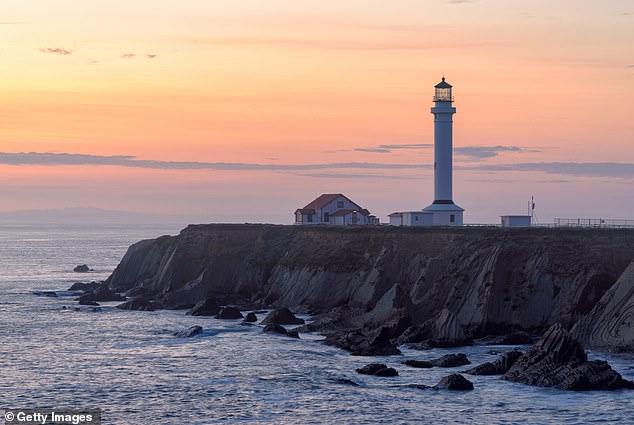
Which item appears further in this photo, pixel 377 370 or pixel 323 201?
pixel 323 201

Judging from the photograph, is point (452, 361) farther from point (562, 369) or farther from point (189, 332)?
point (189, 332)

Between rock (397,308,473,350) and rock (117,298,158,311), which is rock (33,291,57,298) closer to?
rock (117,298,158,311)

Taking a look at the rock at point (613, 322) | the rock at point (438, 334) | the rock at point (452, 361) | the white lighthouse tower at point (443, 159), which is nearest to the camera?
the rock at point (452, 361)

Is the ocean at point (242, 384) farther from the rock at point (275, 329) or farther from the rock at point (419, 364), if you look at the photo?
the rock at point (275, 329)

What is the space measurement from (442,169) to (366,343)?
43575mm

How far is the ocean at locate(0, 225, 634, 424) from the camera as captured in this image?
4062cm

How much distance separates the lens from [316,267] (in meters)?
85.4

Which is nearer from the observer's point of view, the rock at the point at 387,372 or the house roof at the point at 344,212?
the rock at the point at 387,372

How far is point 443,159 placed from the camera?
3851 inches

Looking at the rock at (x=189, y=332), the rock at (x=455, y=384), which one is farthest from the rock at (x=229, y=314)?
the rock at (x=455, y=384)

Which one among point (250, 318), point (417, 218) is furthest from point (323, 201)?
point (250, 318)

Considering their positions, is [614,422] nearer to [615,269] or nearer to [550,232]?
[615,269]

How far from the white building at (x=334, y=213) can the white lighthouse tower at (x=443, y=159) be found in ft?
68.1

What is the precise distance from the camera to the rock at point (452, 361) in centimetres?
5124
